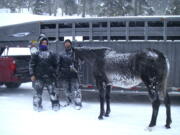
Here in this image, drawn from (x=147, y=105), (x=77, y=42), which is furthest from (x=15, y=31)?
(x=147, y=105)

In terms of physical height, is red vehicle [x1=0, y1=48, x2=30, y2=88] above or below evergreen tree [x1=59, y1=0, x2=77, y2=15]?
below

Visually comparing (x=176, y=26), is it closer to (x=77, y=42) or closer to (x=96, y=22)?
(x=96, y=22)

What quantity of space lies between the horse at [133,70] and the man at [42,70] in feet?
2.93

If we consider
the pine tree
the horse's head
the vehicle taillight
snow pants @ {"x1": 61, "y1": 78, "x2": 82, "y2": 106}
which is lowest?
snow pants @ {"x1": 61, "y1": 78, "x2": 82, "y2": 106}

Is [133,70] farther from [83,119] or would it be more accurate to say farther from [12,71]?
[12,71]

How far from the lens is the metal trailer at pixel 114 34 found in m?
8.02

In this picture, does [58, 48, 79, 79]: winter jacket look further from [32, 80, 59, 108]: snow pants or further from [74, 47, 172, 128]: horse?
[32, 80, 59, 108]: snow pants

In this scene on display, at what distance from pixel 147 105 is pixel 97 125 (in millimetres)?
2781

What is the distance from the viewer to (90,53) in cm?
764

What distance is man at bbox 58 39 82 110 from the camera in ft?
26.5

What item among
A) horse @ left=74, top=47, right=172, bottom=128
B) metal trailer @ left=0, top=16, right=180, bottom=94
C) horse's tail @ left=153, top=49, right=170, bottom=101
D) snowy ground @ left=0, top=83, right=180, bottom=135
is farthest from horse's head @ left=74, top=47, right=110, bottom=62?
horse's tail @ left=153, top=49, right=170, bottom=101

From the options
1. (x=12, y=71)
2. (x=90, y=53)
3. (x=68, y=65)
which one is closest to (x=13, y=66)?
(x=12, y=71)

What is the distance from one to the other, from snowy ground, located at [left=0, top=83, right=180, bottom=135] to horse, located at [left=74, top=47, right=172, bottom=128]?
1.16ft

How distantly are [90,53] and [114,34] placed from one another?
1343 millimetres
